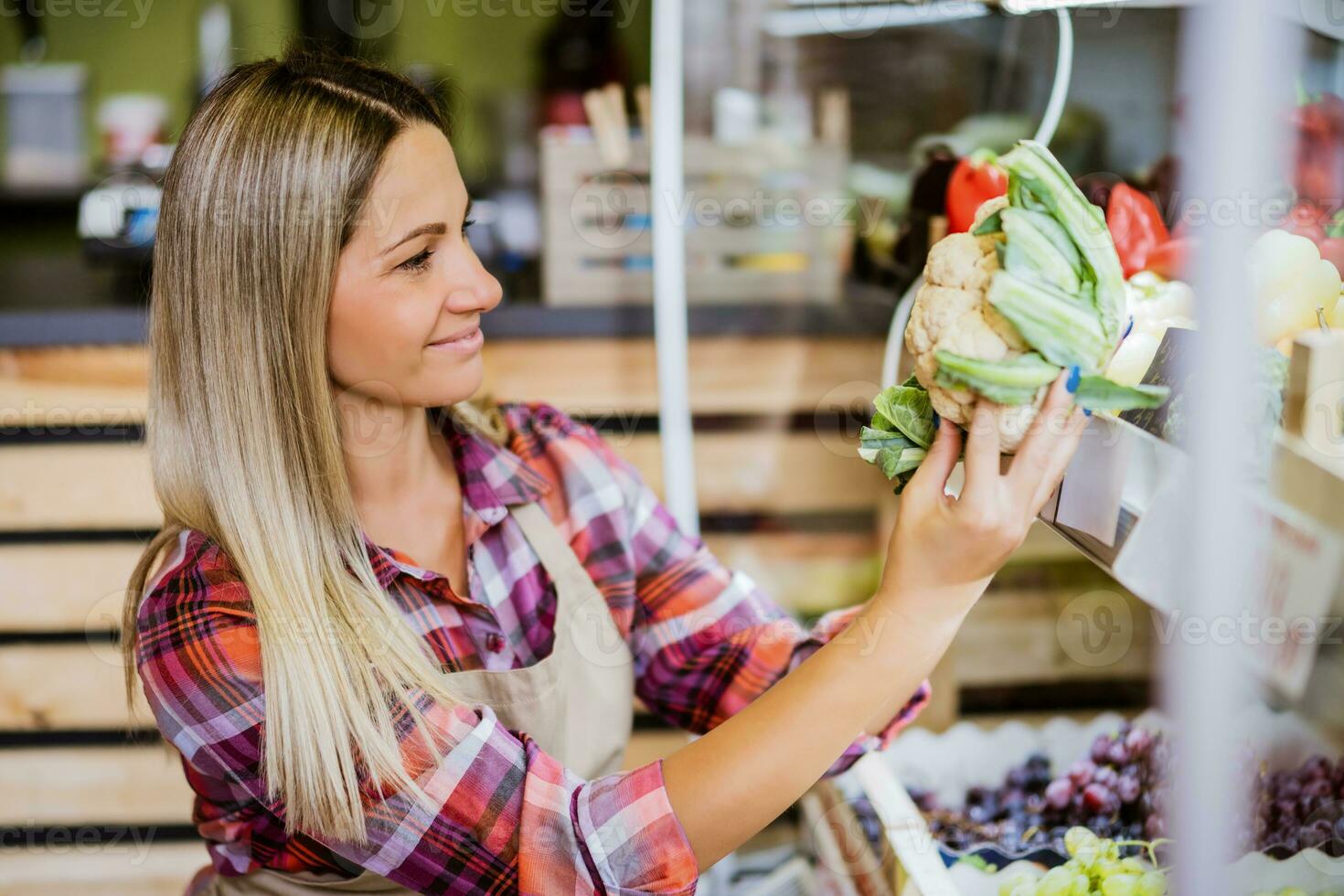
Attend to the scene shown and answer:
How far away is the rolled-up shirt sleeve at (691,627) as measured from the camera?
1214mm

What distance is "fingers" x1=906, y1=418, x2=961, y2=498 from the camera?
2.48ft

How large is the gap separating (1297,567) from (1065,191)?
0.92ft

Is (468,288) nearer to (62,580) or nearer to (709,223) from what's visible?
(709,223)

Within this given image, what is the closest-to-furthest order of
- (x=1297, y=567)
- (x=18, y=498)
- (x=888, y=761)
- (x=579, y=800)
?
(x=1297, y=567)
(x=579, y=800)
(x=888, y=761)
(x=18, y=498)

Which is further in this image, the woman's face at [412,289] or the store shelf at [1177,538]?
the woman's face at [412,289]

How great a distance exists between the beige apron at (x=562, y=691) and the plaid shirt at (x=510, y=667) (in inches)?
0.8

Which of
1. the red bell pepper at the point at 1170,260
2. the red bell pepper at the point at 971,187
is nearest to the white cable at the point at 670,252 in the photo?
the red bell pepper at the point at 971,187

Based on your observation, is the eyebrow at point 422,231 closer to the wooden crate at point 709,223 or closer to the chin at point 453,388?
the chin at point 453,388

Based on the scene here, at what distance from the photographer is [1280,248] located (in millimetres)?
760

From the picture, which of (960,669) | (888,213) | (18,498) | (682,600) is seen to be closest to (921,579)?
(682,600)

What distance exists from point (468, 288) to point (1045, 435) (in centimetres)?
57

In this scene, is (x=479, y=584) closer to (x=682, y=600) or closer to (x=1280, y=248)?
(x=682, y=600)

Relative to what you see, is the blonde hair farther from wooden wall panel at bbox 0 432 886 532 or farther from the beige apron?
wooden wall panel at bbox 0 432 886 532

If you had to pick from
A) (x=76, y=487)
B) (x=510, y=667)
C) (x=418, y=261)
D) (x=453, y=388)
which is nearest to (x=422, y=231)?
(x=418, y=261)
